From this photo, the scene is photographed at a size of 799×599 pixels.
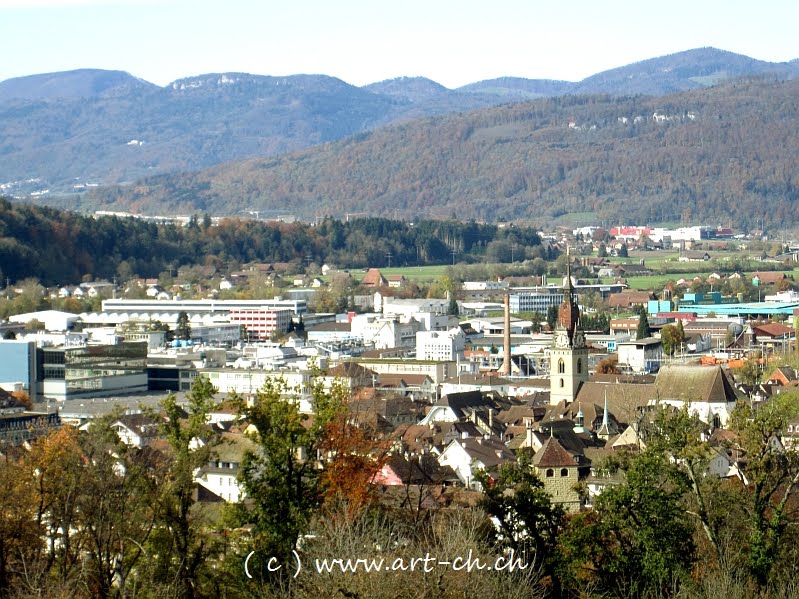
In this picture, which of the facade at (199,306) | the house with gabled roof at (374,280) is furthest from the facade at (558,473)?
the house with gabled roof at (374,280)

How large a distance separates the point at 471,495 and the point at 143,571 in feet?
17.4

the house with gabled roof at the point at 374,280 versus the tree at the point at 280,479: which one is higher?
the tree at the point at 280,479

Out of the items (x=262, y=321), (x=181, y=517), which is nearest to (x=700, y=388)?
(x=181, y=517)

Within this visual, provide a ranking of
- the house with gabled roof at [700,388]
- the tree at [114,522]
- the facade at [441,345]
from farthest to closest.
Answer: the facade at [441,345] → the house with gabled roof at [700,388] → the tree at [114,522]

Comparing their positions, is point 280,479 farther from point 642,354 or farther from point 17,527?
Result: point 642,354

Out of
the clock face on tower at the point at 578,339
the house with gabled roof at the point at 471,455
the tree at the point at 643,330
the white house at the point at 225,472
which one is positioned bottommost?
the tree at the point at 643,330

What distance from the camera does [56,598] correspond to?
13805 millimetres

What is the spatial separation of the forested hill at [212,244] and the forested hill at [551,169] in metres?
40.9

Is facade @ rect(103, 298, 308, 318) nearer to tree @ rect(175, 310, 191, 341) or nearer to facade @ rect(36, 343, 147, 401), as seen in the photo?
tree @ rect(175, 310, 191, 341)

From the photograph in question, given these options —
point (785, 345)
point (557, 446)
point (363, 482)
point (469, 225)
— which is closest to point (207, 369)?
point (785, 345)

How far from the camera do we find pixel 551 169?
16500 cm

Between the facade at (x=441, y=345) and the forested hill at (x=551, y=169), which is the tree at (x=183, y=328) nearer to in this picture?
the facade at (x=441, y=345)

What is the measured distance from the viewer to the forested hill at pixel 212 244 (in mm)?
83625

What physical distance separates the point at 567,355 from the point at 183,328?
88.6 feet
